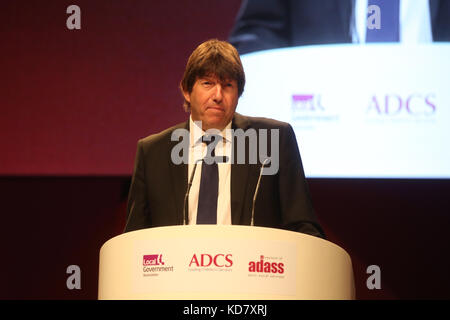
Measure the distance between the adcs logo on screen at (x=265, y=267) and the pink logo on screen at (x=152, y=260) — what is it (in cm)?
23

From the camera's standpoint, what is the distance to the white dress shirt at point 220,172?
237 cm

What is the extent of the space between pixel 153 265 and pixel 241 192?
21.2 inches

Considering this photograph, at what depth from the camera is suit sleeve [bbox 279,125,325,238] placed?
238 cm

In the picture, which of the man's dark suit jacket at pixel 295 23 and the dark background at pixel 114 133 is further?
the dark background at pixel 114 133

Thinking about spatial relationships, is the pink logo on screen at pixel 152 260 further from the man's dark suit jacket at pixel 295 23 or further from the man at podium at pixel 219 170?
the man's dark suit jacket at pixel 295 23

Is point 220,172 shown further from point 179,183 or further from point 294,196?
point 294,196

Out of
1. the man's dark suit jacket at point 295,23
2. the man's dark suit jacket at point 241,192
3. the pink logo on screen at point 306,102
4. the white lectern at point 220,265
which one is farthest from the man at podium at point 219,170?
the man's dark suit jacket at point 295,23

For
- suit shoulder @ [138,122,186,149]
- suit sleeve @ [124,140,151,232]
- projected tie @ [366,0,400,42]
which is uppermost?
projected tie @ [366,0,400,42]

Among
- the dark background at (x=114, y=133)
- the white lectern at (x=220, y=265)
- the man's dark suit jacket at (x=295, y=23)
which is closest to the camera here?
the white lectern at (x=220, y=265)

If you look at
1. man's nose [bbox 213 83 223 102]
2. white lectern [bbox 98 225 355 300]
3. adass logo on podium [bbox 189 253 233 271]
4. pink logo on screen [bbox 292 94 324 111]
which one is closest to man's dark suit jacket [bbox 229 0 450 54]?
pink logo on screen [bbox 292 94 324 111]

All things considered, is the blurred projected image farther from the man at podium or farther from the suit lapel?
the suit lapel

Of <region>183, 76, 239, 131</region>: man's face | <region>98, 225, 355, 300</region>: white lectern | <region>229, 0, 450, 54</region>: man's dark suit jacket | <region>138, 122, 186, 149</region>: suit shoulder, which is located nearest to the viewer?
<region>98, 225, 355, 300</region>: white lectern

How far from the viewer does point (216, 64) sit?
8.10 ft

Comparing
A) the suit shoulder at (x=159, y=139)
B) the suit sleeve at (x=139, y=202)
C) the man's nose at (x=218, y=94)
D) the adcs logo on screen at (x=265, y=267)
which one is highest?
the man's nose at (x=218, y=94)
